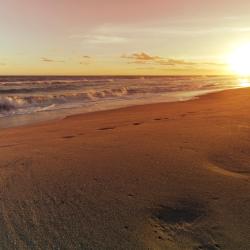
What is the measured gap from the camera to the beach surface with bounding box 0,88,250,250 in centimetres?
228

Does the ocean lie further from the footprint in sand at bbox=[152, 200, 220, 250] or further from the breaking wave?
the footprint in sand at bbox=[152, 200, 220, 250]

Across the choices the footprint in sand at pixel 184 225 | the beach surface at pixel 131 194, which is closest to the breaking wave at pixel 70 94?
the beach surface at pixel 131 194

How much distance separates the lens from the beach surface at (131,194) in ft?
7.47

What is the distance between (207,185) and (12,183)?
250cm

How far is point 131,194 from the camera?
2.96 meters

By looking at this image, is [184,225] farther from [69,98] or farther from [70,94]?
[70,94]

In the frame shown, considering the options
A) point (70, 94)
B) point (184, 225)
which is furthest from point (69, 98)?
point (184, 225)

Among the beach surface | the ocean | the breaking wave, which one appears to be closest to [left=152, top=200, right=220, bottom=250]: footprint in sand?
the beach surface

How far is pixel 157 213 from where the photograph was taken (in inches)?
102

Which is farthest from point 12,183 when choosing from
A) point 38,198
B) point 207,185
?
point 207,185

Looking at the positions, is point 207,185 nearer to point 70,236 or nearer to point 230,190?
point 230,190

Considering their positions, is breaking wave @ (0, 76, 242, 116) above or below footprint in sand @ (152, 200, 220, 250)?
below

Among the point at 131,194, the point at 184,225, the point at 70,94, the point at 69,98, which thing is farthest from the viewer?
the point at 70,94

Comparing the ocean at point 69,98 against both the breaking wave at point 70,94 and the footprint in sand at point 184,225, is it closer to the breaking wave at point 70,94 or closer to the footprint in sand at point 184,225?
the breaking wave at point 70,94
